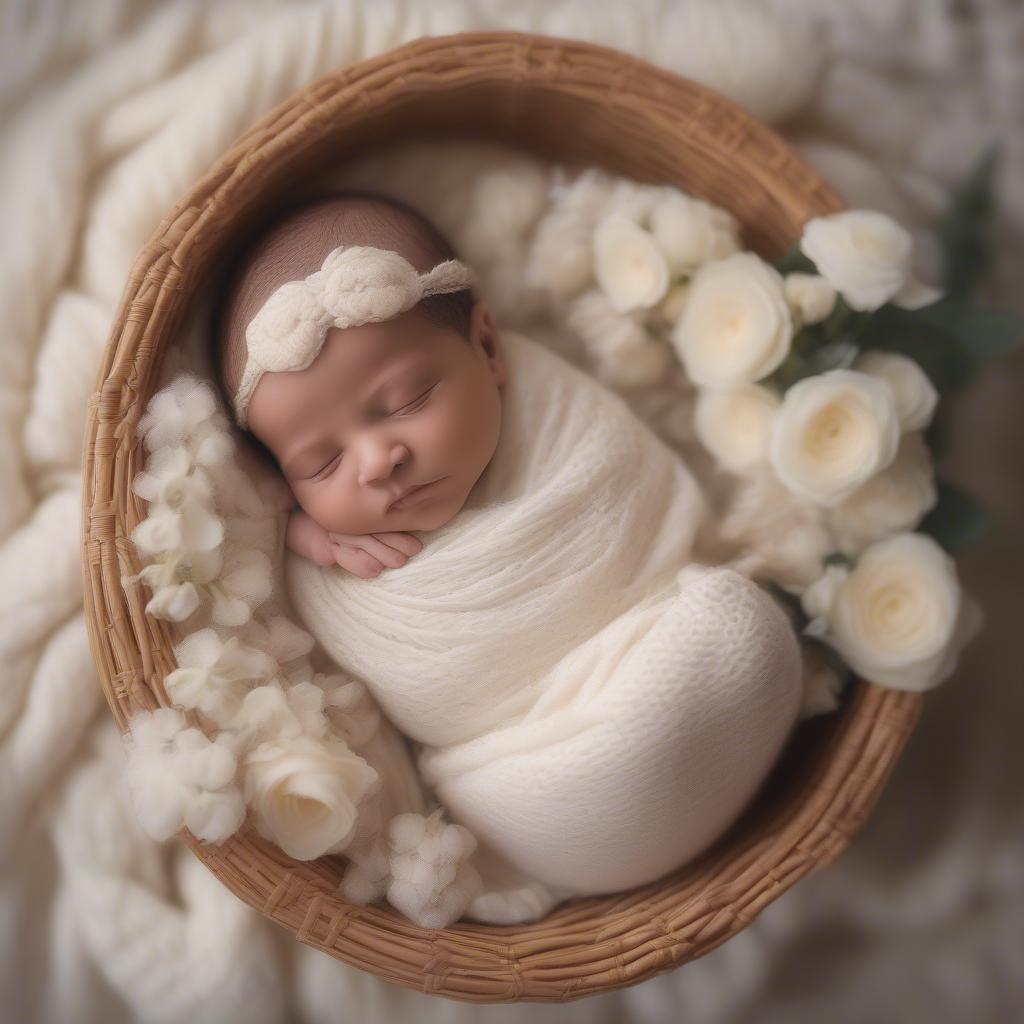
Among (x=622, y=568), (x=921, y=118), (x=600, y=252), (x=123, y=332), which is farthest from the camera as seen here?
(x=921, y=118)

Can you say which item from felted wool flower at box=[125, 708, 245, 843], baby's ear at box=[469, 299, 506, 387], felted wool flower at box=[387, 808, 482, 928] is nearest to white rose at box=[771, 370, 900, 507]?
baby's ear at box=[469, 299, 506, 387]

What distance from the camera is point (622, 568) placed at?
1.07 meters

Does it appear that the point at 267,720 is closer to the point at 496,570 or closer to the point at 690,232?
the point at 496,570

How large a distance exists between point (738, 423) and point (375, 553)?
0.48 metres

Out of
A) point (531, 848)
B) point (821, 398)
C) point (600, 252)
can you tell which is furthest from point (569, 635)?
point (600, 252)

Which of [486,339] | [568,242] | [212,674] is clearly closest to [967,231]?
[568,242]

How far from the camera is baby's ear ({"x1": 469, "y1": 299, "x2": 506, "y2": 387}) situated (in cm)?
111

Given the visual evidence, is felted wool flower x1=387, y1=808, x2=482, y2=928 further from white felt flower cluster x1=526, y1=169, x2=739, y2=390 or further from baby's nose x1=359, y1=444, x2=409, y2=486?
white felt flower cluster x1=526, y1=169, x2=739, y2=390

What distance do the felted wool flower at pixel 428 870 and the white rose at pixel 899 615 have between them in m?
0.51

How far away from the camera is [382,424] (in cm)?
101

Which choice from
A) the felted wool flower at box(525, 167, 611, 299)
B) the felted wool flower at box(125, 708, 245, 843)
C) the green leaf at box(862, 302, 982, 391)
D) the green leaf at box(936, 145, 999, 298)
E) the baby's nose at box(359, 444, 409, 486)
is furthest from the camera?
the green leaf at box(936, 145, 999, 298)

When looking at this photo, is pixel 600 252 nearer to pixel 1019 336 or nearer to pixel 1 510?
pixel 1019 336

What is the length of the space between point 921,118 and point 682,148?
549 millimetres

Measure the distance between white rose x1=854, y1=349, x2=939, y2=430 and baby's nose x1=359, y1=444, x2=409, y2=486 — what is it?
0.56 m
